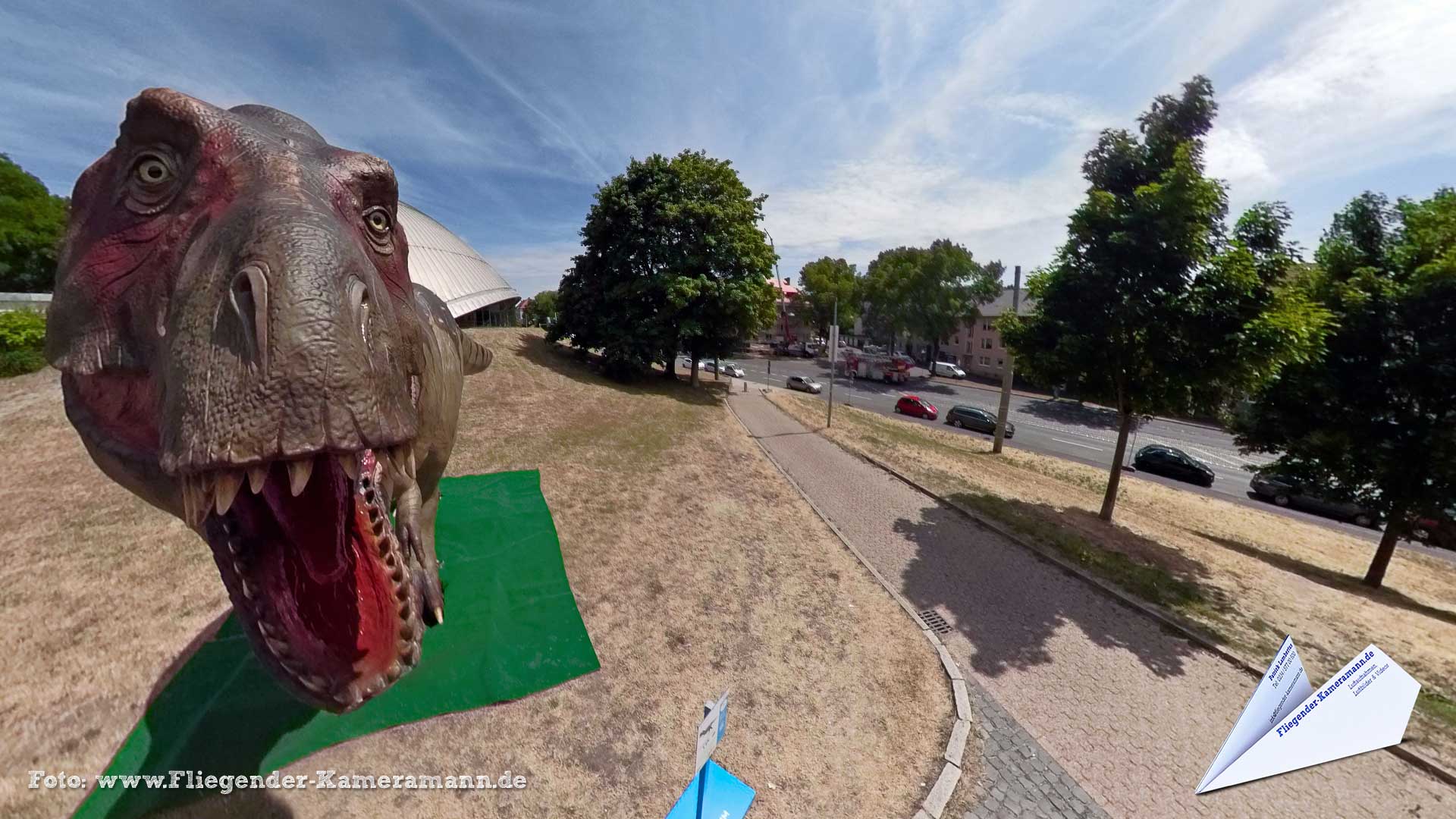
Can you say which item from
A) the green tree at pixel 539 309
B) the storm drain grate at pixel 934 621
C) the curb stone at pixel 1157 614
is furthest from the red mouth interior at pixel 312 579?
the green tree at pixel 539 309

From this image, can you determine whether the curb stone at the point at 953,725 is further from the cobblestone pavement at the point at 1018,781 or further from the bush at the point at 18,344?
the bush at the point at 18,344

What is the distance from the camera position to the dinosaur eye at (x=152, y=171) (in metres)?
2.18

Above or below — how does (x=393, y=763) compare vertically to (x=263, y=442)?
below

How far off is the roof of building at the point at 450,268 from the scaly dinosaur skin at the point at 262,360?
95.3ft

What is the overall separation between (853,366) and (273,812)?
46.1 metres

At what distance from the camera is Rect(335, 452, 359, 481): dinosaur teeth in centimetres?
167

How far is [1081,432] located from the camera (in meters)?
31.3

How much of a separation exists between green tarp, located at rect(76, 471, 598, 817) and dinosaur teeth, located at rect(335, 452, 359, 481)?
4.67 meters

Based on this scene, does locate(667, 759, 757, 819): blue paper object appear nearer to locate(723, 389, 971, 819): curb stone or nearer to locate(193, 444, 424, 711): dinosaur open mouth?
locate(723, 389, 971, 819): curb stone

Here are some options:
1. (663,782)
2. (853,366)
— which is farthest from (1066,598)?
(853,366)

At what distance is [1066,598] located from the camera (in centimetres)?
886

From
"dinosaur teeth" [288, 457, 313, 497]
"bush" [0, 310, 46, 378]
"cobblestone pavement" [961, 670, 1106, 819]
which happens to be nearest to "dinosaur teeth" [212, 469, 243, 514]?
"dinosaur teeth" [288, 457, 313, 497]

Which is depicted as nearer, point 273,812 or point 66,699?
point 273,812

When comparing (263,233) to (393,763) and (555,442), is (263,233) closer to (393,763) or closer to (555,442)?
(393,763)
